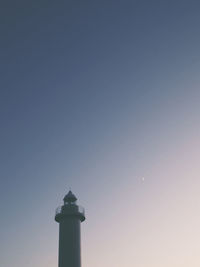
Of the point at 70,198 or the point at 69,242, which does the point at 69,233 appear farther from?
the point at 70,198

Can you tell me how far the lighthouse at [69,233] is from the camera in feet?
120

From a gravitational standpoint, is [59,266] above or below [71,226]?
below

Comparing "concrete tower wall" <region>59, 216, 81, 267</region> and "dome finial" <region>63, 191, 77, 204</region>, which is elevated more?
"dome finial" <region>63, 191, 77, 204</region>

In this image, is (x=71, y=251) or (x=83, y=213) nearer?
(x=71, y=251)

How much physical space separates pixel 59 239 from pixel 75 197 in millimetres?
5560

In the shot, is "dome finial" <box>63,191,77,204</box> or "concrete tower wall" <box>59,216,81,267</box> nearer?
"concrete tower wall" <box>59,216,81,267</box>

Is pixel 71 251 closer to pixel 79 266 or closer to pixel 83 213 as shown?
pixel 79 266

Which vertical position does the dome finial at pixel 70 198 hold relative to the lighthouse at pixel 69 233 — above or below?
above

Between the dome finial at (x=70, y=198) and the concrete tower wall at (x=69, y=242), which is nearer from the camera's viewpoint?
the concrete tower wall at (x=69, y=242)

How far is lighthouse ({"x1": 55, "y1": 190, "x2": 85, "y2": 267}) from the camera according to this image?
36.7m

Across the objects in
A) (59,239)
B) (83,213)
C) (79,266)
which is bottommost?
(79,266)

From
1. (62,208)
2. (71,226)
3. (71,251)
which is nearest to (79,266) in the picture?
(71,251)

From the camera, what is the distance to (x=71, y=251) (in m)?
36.9

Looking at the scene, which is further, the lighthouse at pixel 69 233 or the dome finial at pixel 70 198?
the dome finial at pixel 70 198
